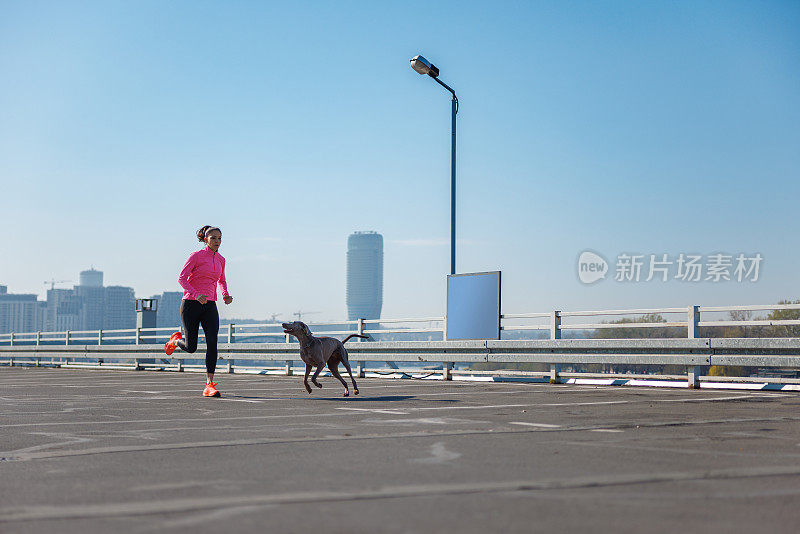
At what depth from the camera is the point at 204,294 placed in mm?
12188

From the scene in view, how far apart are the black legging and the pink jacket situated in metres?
0.13

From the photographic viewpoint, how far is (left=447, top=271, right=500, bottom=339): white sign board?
1688cm

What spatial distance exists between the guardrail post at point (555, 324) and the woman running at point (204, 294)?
5.87 meters

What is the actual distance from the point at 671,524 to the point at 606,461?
5.84 ft

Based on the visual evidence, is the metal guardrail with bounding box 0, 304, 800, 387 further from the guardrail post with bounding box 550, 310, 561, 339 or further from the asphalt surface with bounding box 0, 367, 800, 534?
the asphalt surface with bounding box 0, 367, 800, 534

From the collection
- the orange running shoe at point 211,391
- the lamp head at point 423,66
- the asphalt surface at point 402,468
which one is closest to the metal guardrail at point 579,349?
the asphalt surface at point 402,468

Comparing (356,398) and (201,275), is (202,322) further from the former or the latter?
(356,398)

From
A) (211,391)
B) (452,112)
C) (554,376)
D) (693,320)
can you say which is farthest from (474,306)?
(211,391)

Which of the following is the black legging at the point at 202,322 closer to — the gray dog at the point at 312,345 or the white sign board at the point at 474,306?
the gray dog at the point at 312,345

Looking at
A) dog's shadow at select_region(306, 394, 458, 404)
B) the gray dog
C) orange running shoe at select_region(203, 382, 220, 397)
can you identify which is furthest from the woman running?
dog's shadow at select_region(306, 394, 458, 404)

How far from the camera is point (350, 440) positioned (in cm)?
654

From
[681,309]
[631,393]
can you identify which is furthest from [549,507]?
[681,309]

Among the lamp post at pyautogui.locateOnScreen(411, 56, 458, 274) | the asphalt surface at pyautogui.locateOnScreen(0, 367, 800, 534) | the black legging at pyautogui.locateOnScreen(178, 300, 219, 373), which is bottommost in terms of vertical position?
the asphalt surface at pyautogui.locateOnScreen(0, 367, 800, 534)

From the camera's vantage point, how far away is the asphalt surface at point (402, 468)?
3.73m
